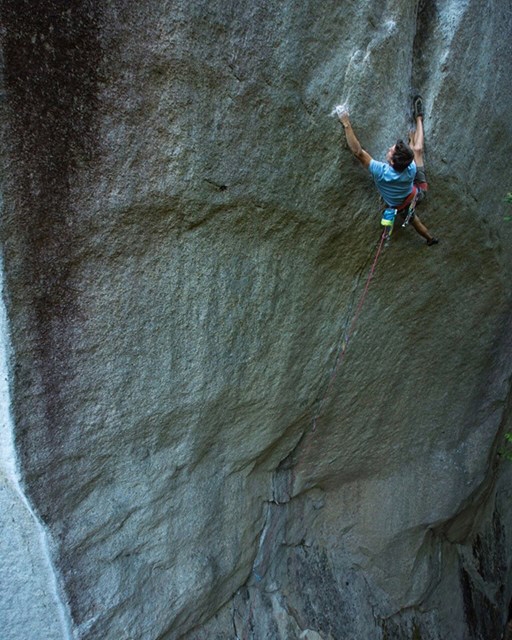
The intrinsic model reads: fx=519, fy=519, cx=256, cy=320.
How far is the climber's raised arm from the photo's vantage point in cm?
313

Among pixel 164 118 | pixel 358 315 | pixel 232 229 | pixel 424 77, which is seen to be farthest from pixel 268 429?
pixel 424 77

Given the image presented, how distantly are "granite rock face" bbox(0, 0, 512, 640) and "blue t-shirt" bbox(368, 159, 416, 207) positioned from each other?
0.47 ft

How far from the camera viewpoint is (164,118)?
2.61 m

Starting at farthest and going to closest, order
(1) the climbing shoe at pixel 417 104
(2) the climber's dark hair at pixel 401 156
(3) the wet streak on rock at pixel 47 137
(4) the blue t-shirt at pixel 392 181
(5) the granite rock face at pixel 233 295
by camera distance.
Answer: (1) the climbing shoe at pixel 417 104, (4) the blue t-shirt at pixel 392 181, (2) the climber's dark hair at pixel 401 156, (5) the granite rock face at pixel 233 295, (3) the wet streak on rock at pixel 47 137

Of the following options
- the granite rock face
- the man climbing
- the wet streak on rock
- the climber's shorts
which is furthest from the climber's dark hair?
the wet streak on rock

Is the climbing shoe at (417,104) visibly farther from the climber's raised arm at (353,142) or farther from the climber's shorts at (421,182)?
the climber's raised arm at (353,142)

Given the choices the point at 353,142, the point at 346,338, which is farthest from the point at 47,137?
the point at 346,338

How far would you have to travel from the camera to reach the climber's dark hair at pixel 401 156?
10.3ft

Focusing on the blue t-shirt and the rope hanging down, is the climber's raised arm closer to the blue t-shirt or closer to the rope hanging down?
the blue t-shirt

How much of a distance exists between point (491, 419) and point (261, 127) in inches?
168

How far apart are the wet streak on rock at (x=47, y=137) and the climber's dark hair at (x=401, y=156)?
1757mm

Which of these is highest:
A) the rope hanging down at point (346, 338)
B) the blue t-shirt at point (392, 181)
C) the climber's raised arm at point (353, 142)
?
the climber's raised arm at point (353, 142)

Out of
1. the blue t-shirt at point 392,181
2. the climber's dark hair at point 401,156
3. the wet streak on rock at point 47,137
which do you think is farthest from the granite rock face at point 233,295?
the climber's dark hair at point 401,156

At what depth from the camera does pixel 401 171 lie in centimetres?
323
